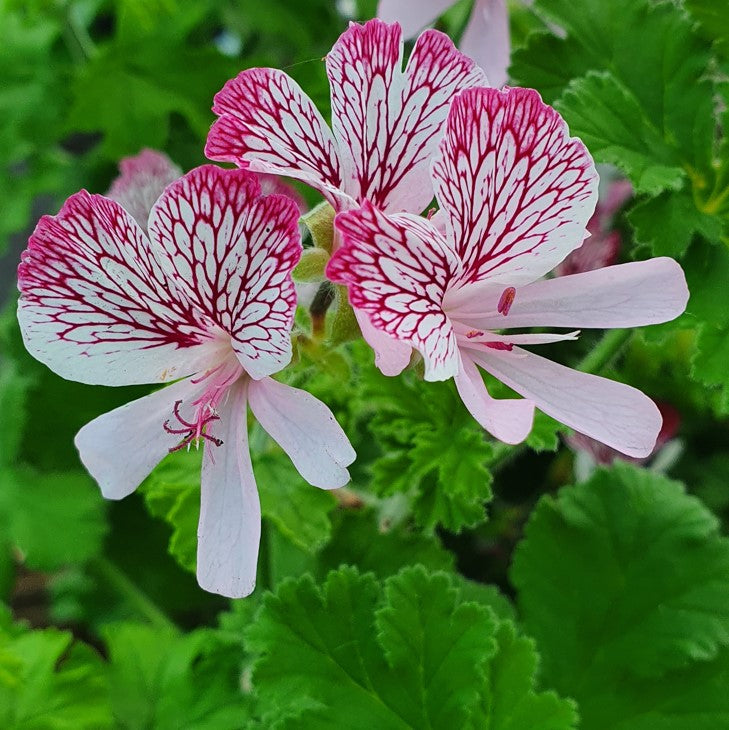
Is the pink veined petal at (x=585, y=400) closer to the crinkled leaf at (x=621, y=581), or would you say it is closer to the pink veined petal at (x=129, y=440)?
the pink veined petal at (x=129, y=440)

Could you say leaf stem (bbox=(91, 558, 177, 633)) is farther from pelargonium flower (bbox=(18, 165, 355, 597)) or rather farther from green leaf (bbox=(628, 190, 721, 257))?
green leaf (bbox=(628, 190, 721, 257))

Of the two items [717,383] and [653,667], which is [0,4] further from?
[653,667]

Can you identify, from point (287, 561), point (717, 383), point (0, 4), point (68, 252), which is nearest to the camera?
point (68, 252)

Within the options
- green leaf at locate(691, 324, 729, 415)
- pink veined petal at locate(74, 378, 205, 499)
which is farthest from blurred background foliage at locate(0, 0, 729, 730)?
pink veined petal at locate(74, 378, 205, 499)

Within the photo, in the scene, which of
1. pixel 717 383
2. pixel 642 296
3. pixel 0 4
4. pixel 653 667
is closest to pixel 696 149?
pixel 717 383

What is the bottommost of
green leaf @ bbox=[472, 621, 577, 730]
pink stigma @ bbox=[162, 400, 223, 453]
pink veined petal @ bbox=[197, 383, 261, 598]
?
green leaf @ bbox=[472, 621, 577, 730]

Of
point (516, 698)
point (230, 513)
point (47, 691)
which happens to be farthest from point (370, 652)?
point (47, 691)

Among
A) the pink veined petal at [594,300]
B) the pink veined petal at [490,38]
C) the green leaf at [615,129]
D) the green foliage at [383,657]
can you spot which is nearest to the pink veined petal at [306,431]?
the pink veined petal at [594,300]
